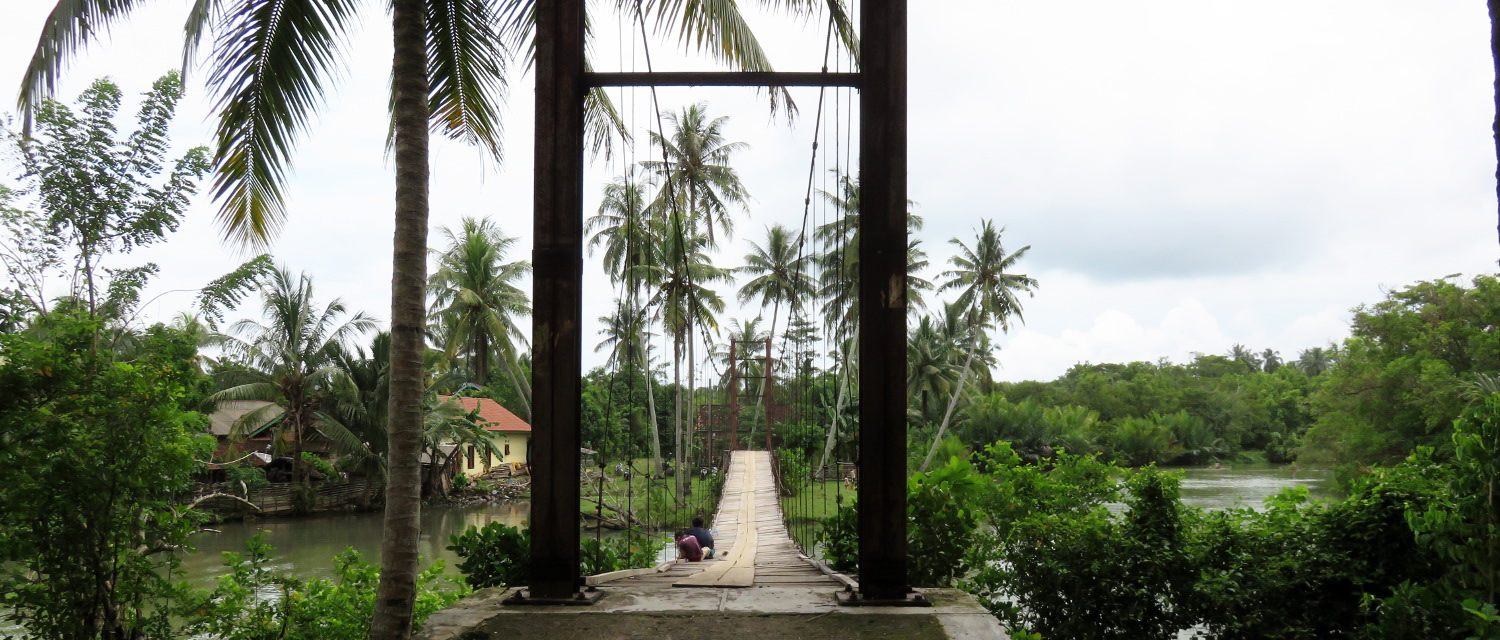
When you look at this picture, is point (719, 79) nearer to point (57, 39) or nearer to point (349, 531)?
point (57, 39)

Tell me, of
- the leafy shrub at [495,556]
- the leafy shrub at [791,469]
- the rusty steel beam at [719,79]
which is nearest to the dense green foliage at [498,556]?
the leafy shrub at [495,556]

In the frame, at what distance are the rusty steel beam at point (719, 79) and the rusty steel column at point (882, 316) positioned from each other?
146 millimetres

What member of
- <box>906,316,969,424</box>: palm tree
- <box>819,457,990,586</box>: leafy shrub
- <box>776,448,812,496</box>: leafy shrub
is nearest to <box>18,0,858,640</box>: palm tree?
<box>819,457,990,586</box>: leafy shrub

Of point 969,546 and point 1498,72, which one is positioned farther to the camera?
point 969,546

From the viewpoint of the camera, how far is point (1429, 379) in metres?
17.8

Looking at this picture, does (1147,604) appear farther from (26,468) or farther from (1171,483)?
(26,468)

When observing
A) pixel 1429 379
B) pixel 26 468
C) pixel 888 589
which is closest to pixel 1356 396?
pixel 1429 379

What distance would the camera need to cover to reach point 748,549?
26.8 ft

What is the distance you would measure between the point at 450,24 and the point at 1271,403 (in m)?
48.7

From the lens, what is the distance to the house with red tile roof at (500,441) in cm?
2831

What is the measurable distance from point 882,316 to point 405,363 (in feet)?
8.52

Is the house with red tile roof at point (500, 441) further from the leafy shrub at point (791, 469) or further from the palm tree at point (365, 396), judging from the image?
the leafy shrub at point (791, 469)

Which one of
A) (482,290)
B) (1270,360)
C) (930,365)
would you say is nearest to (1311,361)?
(1270,360)

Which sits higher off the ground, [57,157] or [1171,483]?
[57,157]
